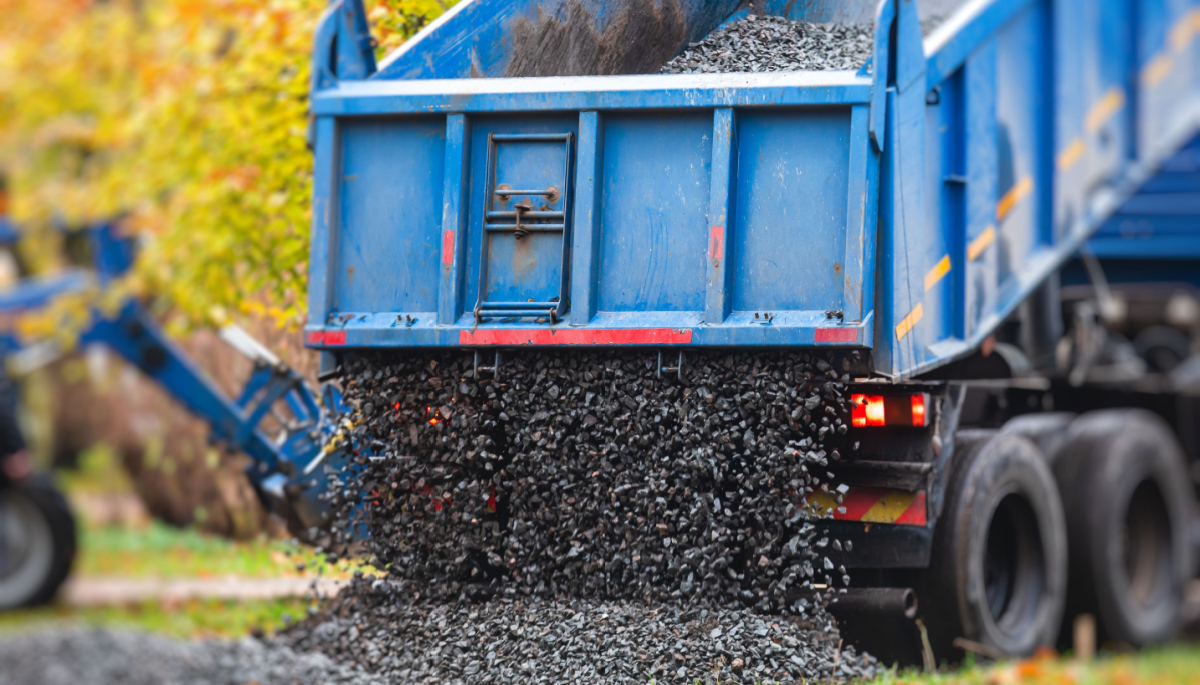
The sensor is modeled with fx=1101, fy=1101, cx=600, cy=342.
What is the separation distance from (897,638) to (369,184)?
101 inches

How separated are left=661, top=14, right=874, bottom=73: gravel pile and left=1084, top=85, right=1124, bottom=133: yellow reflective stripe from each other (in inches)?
42.8

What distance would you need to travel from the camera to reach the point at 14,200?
7266 mm

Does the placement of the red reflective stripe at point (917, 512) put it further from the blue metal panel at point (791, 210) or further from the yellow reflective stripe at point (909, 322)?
the blue metal panel at point (791, 210)

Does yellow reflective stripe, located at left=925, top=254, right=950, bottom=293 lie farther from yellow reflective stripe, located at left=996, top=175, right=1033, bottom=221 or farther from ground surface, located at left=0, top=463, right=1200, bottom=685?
ground surface, located at left=0, top=463, right=1200, bottom=685

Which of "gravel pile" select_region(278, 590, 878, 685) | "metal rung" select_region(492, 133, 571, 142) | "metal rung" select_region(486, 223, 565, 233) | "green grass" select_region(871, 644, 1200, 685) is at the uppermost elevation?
"metal rung" select_region(492, 133, 571, 142)

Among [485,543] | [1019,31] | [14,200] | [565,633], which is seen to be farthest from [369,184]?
[14,200]

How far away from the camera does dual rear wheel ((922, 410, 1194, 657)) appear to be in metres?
4.08

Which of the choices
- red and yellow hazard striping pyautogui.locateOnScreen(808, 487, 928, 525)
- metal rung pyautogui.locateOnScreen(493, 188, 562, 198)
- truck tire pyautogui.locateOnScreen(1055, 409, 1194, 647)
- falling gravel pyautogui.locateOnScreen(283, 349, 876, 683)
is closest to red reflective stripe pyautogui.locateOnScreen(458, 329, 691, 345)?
falling gravel pyautogui.locateOnScreen(283, 349, 876, 683)

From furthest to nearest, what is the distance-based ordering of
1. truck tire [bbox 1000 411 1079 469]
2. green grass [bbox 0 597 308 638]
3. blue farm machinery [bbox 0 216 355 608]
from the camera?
green grass [bbox 0 597 308 638], blue farm machinery [bbox 0 216 355 608], truck tire [bbox 1000 411 1079 469]

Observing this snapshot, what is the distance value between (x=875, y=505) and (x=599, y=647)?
43.4 inches

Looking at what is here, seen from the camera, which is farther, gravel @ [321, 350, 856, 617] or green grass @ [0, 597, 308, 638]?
green grass @ [0, 597, 308, 638]

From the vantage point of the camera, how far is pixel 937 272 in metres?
3.80

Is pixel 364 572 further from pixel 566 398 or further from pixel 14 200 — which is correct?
pixel 14 200

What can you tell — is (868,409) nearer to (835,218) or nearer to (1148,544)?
(835,218)
